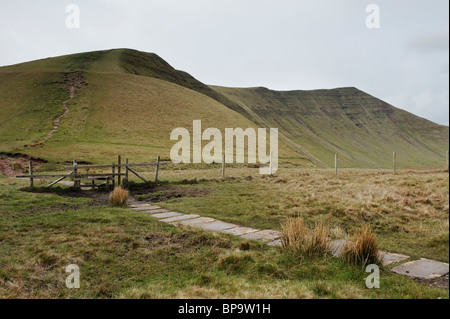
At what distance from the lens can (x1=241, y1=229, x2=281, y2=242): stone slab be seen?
7.47 m

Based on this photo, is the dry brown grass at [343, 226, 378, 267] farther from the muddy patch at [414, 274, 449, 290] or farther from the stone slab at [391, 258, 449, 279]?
the muddy patch at [414, 274, 449, 290]

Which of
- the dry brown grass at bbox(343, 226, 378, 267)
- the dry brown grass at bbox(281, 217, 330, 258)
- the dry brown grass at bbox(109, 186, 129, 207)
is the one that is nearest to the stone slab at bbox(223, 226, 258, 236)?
the dry brown grass at bbox(281, 217, 330, 258)

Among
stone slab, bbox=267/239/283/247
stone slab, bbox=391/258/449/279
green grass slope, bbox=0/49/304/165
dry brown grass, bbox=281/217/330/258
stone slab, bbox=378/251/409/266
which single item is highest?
green grass slope, bbox=0/49/304/165

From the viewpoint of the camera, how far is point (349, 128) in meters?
174

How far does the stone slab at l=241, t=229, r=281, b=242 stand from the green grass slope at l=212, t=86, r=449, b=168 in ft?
358

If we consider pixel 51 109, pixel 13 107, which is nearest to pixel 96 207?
pixel 51 109

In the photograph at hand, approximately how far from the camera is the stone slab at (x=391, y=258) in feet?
17.8

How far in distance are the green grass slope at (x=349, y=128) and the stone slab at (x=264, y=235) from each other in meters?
109

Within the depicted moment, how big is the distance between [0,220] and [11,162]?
83.0 feet

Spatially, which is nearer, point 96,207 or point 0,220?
point 0,220

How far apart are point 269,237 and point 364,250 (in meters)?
2.70

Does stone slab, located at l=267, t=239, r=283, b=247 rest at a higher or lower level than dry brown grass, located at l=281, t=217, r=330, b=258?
lower
